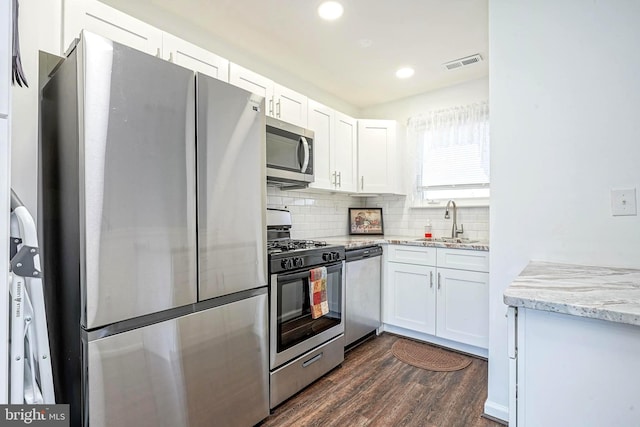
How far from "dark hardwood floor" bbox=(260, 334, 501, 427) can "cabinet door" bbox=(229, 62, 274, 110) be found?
204 centimetres

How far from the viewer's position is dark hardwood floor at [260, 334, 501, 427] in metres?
1.82

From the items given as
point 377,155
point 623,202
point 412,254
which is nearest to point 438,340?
point 412,254

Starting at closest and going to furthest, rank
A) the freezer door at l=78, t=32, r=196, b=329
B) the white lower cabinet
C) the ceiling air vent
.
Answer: the freezer door at l=78, t=32, r=196, b=329 < the white lower cabinet < the ceiling air vent

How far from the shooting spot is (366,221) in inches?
150

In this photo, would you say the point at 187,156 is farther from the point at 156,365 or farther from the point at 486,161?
the point at 486,161

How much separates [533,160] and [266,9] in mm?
1957

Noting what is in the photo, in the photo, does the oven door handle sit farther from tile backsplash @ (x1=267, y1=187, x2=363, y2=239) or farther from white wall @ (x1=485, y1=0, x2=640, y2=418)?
white wall @ (x1=485, y1=0, x2=640, y2=418)

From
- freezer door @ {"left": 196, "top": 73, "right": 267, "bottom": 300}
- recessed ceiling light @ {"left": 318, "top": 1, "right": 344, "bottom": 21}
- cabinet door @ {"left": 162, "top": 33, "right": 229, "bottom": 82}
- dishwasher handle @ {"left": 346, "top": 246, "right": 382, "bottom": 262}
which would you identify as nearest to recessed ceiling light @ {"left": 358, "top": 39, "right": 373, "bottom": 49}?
recessed ceiling light @ {"left": 318, "top": 1, "right": 344, "bottom": 21}

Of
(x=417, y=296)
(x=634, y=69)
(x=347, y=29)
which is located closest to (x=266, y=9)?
(x=347, y=29)

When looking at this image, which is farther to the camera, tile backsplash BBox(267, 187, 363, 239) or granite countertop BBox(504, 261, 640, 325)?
tile backsplash BBox(267, 187, 363, 239)

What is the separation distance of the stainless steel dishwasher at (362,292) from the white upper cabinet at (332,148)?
754 mm

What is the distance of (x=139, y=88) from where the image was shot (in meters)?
1.27

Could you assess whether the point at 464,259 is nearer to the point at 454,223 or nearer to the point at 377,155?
the point at 454,223

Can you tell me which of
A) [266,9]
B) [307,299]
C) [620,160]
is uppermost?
[266,9]
